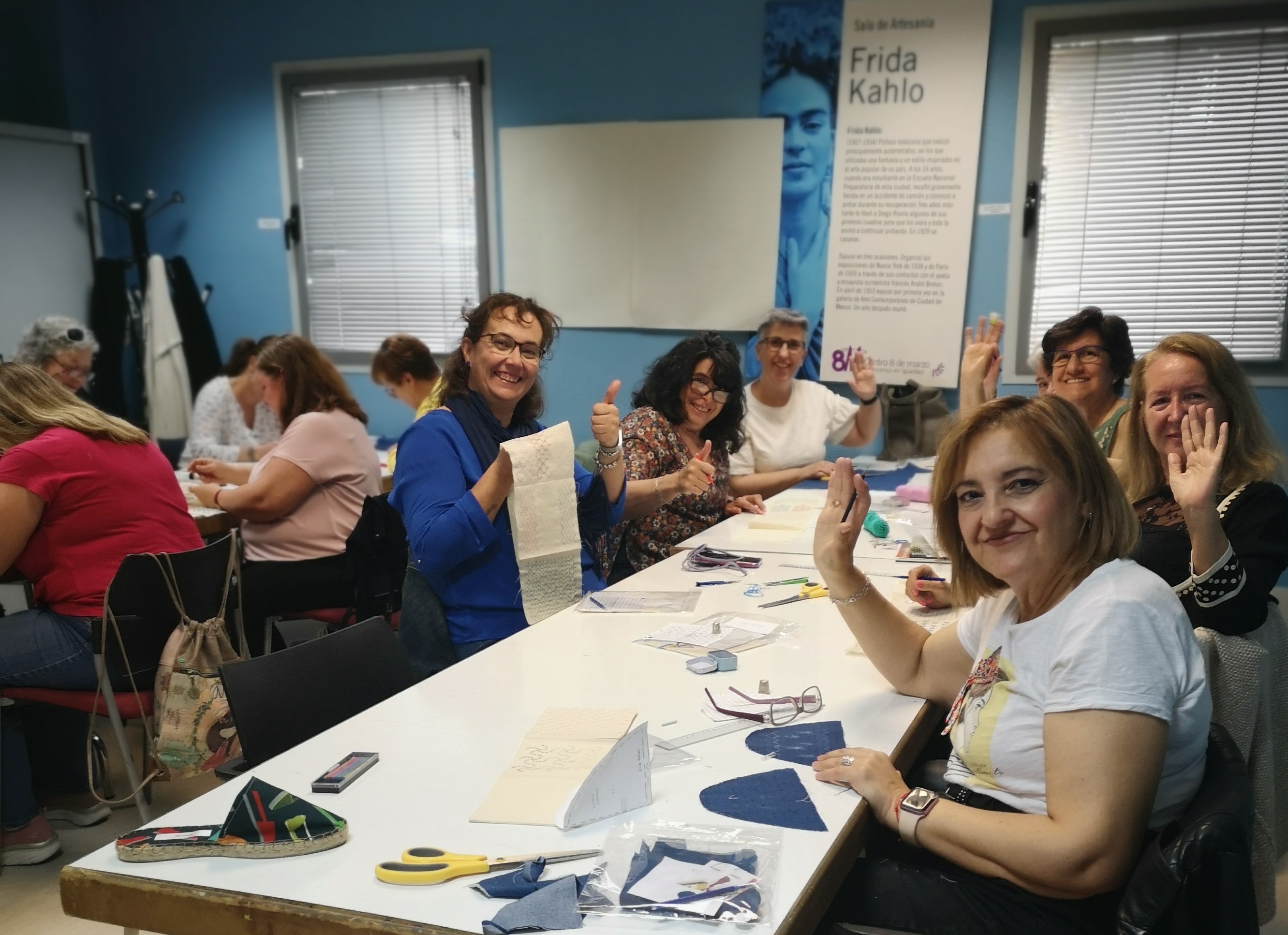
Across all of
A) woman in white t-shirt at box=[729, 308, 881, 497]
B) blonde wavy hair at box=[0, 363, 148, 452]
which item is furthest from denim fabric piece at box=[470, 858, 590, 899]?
woman in white t-shirt at box=[729, 308, 881, 497]

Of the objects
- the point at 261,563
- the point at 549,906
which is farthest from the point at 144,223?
the point at 549,906

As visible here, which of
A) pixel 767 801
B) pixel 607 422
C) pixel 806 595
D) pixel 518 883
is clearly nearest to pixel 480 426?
pixel 607 422

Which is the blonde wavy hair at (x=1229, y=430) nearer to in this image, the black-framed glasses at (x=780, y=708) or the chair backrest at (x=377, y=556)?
the black-framed glasses at (x=780, y=708)

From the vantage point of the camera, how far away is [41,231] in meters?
5.66

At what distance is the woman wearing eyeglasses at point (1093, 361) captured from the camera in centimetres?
312

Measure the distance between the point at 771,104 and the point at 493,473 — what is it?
3.26 metres

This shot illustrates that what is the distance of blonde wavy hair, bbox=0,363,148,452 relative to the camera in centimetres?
263

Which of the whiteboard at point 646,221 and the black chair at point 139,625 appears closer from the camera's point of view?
the black chair at point 139,625

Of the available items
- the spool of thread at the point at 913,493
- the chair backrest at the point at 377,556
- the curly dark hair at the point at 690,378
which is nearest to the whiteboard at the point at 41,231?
the chair backrest at the point at 377,556

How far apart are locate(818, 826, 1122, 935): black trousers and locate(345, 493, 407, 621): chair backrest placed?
1867 mm

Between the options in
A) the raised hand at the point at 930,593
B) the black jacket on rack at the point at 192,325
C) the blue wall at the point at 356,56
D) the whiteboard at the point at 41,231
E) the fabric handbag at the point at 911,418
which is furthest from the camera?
the black jacket on rack at the point at 192,325

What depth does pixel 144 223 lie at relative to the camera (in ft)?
19.7

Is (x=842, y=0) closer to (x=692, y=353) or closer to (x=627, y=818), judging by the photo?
(x=692, y=353)

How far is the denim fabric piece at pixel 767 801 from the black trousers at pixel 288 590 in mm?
2197
